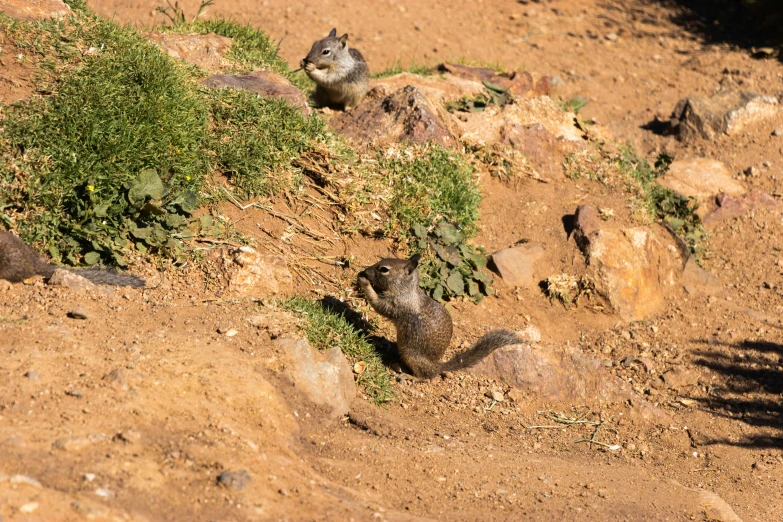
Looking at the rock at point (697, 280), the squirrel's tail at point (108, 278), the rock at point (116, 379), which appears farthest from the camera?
the rock at point (697, 280)

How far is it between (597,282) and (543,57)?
5.21 meters

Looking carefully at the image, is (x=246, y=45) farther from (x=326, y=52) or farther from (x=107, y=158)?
(x=107, y=158)

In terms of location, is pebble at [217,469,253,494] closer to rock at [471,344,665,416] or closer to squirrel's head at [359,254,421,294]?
squirrel's head at [359,254,421,294]

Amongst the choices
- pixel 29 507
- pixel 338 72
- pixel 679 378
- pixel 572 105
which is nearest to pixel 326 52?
pixel 338 72

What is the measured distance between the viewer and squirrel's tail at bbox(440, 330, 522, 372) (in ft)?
17.9

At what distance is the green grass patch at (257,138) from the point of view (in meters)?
6.28

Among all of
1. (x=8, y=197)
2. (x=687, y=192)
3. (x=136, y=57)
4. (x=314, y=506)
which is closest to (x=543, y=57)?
(x=687, y=192)

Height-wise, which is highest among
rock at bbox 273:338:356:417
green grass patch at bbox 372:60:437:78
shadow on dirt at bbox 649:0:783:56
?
shadow on dirt at bbox 649:0:783:56

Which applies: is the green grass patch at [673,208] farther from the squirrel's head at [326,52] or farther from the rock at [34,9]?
the rock at [34,9]

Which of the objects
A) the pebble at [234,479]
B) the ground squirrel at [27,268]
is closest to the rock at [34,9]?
the ground squirrel at [27,268]

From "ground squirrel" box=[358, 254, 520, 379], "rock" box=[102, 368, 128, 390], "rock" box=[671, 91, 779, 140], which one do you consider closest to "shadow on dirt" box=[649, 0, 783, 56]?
"rock" box=[671, 91, 779, 140]

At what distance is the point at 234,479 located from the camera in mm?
3531

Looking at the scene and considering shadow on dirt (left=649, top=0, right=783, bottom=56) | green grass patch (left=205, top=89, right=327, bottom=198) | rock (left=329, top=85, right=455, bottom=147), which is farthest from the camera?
shadow on dirt (left=649, top=0, right=783, bottom=56)

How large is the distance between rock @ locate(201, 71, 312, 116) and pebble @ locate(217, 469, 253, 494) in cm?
406
